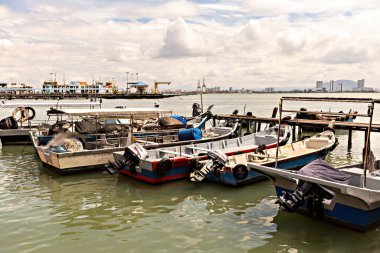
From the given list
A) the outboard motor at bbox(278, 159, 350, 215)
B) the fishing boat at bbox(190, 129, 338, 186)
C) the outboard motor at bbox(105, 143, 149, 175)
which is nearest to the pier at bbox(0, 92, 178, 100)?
the outboard motor at bbox(105, 143, 149, 175)

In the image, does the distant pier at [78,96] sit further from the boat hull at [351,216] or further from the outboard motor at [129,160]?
the boat hull at [351,216]

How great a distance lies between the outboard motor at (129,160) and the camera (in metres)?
13.7

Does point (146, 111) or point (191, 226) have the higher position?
point (146, 111)

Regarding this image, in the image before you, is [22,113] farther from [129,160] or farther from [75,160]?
[129,160]

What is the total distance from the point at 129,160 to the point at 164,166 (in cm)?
A: 163

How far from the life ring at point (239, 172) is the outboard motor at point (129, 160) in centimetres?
A: 385

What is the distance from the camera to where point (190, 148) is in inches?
627

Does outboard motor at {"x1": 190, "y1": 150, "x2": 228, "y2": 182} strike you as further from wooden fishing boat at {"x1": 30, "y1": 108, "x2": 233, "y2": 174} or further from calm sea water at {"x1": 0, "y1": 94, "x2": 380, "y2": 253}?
wooden fishing boat at {"x1": 30, "y1": 108, "x2": 233, "y2": 174}

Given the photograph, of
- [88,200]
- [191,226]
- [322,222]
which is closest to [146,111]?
[88,200]

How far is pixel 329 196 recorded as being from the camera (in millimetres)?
8797

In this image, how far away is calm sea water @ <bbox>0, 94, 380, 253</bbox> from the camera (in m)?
8.35

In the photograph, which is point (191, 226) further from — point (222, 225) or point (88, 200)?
point (88, 200)

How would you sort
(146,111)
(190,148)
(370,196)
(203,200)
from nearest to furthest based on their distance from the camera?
(370,196), (203,200), (190,148), (146,111)

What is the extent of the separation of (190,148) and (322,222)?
771cm
